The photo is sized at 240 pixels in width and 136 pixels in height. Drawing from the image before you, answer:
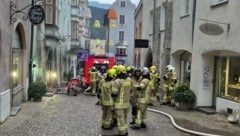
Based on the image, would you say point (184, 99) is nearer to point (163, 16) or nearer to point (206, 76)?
point (206, 76)

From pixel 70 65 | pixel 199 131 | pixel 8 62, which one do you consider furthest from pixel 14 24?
pixel 70 65

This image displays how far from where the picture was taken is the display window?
14.9 m

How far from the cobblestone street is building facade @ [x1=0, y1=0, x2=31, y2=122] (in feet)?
2.09

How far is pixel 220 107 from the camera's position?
1574 centimetres

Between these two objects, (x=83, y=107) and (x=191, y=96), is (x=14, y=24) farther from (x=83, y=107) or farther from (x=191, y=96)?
(x=191, y=96)

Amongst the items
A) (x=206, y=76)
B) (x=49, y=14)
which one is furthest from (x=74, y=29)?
(x=206, y=76)

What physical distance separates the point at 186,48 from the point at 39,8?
682cm

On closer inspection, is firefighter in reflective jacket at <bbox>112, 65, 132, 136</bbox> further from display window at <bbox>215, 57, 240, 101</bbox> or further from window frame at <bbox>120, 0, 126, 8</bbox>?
window frame at <bbox>120, 0, 126, 8</bbox>

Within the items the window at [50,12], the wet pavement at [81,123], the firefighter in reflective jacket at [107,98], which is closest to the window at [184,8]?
the wet pavement at [81,123]

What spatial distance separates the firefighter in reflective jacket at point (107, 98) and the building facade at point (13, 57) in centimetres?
312

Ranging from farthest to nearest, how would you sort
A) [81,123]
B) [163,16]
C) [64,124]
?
[163,16], [81,123], [64,124]

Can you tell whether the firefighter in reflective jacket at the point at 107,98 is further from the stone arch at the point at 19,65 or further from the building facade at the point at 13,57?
the stone arch at the point at 19,65

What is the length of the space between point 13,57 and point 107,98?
563 cm

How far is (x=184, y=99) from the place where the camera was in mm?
16719
